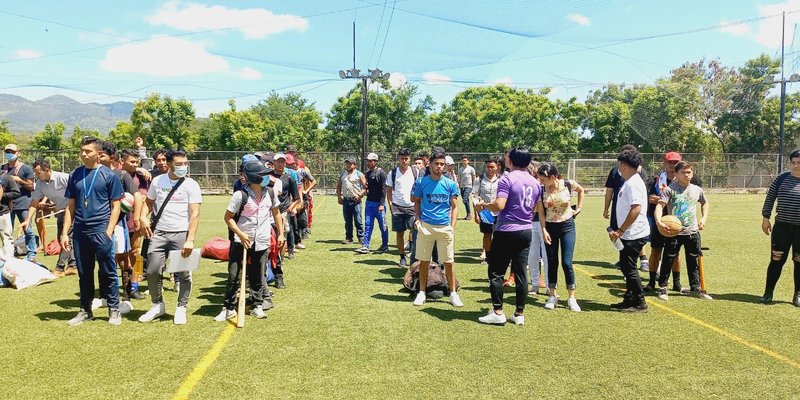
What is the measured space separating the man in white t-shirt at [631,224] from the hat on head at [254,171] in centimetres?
417

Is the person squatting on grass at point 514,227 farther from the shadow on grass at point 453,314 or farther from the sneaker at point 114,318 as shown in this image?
the sneaker at point 114,318

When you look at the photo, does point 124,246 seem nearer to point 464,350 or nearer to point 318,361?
point 318,361

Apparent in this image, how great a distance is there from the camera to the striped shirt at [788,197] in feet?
21.9

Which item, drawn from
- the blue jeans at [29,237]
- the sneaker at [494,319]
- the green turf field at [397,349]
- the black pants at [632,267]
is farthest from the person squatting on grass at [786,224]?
the blue jeans at [29,237]

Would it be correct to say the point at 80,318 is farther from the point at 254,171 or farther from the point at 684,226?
the point at 684,226

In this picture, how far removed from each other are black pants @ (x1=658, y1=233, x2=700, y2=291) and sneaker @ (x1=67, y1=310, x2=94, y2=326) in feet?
24.1

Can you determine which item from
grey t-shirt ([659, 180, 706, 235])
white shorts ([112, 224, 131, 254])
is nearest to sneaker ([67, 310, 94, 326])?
white shorts ([112, 224, 131, 254])

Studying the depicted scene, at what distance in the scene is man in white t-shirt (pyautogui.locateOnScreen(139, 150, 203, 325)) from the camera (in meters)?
5.81

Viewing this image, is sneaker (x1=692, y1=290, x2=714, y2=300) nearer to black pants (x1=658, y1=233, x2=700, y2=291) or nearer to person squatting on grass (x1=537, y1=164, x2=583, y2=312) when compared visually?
black pants (x1=658, y1=233, x2=700, y2=291)

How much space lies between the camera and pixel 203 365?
4.56 meters

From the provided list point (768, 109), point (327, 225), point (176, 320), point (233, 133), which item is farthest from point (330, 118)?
point (176, 320)

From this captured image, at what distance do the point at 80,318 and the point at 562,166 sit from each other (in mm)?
33628

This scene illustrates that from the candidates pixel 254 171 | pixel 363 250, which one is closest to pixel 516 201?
pixel 254 171

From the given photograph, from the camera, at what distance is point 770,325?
19.6ft
